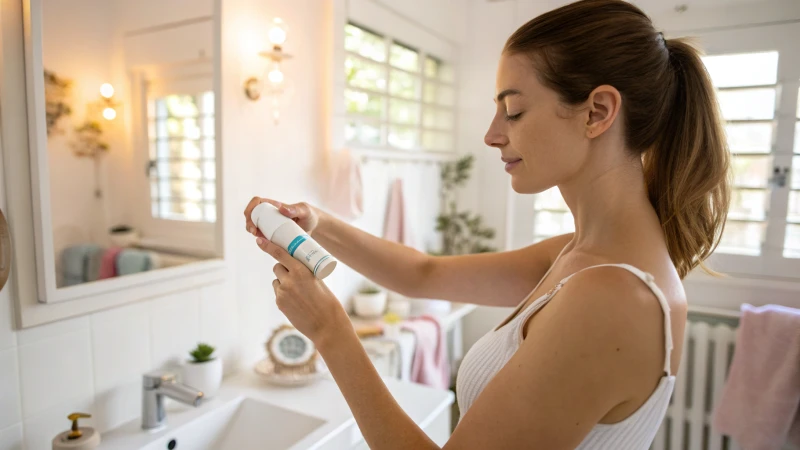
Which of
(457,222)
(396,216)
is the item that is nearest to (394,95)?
(396,216)

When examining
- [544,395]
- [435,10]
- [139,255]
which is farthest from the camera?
[435,10]

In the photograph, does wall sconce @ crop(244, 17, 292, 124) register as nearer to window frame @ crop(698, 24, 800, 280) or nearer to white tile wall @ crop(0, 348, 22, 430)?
white tile wall @ crop(0, 348, 22, 430)

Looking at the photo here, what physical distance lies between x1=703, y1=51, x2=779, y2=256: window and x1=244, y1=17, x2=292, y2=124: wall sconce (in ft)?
4.86

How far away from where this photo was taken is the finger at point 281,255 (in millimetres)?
737

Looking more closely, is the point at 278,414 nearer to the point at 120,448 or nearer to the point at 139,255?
the point at 120,448

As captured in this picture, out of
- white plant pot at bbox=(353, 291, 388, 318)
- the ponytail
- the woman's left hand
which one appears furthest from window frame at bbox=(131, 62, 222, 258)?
the ponytail

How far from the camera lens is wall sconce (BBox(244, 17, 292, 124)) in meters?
1.38

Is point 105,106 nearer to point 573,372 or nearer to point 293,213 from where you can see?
point 293,213

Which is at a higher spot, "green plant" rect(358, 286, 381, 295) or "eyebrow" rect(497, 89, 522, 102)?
"eyebrow" rect(497, 89, 522, 102)

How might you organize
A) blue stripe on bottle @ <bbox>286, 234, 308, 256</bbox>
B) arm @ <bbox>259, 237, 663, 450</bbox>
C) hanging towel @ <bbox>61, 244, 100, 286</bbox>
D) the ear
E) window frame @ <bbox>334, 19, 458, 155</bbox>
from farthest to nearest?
window frame @ <bbox>334, 19, 458, 155</bbox> → hanging towel @ <bbox>61, 244, 100, 286</bbox> → blue stripe on bottle @ <bbox>286, 234, 308, 256</bbox> → the ear → arm @ <bbox>259, 237, 663, 450</bbox>

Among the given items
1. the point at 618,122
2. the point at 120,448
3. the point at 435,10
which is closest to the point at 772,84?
the point at 435,10

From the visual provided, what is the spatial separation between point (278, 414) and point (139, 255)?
48cm

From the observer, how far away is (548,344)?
562 millimetres

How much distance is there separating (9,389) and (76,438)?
0.47ft
